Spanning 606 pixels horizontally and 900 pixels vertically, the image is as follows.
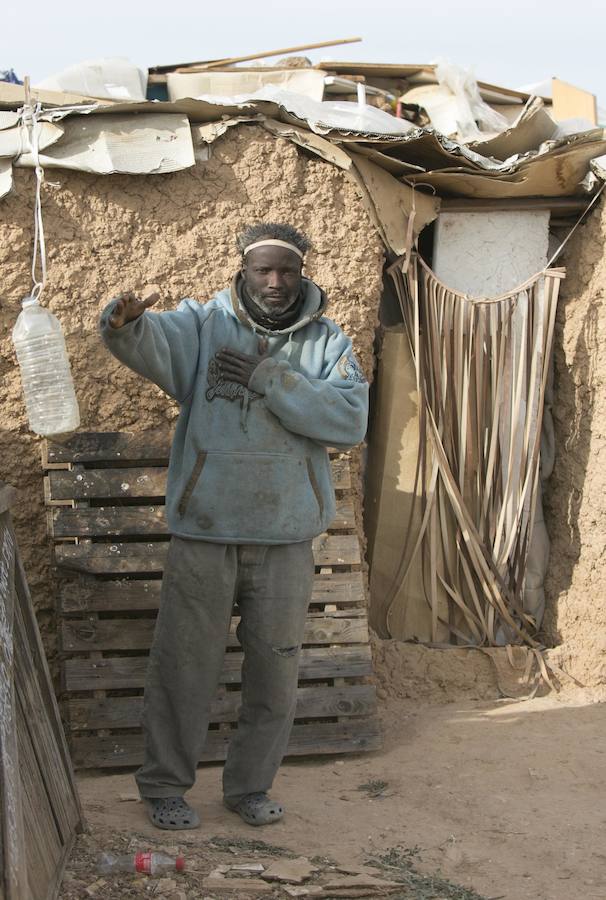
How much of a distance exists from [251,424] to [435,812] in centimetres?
160

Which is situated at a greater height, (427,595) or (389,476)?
(389,476)

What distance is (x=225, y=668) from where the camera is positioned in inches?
175

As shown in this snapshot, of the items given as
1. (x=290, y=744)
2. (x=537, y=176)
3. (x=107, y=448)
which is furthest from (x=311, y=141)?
(x=290, y=744)

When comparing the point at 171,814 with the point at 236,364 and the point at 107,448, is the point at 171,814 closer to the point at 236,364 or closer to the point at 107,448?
the point at 236,364

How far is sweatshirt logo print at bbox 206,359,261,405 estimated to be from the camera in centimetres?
345

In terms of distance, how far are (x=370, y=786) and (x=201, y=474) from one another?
1.53 m

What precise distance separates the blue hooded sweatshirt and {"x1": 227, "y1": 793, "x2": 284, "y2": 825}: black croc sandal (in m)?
0.90

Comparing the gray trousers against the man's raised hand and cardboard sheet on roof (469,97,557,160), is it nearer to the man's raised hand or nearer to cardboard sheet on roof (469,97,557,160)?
the man's raised hand

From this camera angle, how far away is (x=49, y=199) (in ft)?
14.6

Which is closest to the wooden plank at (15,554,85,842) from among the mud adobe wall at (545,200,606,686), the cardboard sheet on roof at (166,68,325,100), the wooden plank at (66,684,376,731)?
the wooden plank at (66,684,376,731)

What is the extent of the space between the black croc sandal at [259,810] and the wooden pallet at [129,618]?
0.68 metres

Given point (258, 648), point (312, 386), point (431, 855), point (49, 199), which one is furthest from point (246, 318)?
point (431, 855)

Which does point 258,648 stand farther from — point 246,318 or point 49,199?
point 49,199

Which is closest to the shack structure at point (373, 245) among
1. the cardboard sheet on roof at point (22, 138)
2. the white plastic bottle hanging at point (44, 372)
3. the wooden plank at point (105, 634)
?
the cardboard sheet on roof at point (22, 138)
